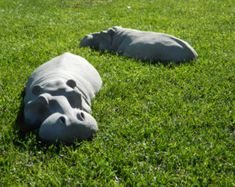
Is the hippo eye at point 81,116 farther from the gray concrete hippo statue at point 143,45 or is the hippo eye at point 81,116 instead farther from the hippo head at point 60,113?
the gray concrete hippo statue at point 143,45

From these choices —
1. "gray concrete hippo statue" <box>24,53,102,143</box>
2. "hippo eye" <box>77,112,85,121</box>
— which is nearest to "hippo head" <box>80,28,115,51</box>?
"gray concrete hippo statue" <box>24,53,102,143</box>

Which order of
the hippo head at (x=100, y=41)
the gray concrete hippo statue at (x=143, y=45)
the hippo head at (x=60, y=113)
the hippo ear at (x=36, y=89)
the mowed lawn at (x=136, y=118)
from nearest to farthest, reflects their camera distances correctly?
the mowed lawn at (x=136, y=118) < the hippo head at (x=60, y=113) < the hippo ear at (x=36, y=89) < the gray concrete hippo statue at (x=143, y=45) < the hippo head at (x=100, y=41)

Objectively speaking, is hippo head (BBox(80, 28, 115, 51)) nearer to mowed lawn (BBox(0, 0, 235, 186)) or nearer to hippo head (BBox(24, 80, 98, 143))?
mowed lawn (BBox(0, 0, 235, 186))

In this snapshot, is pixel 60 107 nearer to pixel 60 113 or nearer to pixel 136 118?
pixel 60 113

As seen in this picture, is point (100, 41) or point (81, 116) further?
point (100, 41)

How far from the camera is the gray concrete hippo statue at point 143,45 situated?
28.7ft

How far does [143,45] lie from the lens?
904 centimetres

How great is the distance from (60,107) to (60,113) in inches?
3.4

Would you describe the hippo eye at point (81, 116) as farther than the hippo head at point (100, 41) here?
No

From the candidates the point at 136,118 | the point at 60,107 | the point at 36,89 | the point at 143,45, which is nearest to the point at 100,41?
the point at 143,45

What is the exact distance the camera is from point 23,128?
6031mm

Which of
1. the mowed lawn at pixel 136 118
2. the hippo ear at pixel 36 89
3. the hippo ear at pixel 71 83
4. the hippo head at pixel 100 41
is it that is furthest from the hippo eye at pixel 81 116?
the hippo head at pixel 100 41

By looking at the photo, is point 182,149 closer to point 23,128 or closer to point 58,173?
point 58,173

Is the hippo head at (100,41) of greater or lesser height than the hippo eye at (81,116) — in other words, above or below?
below
